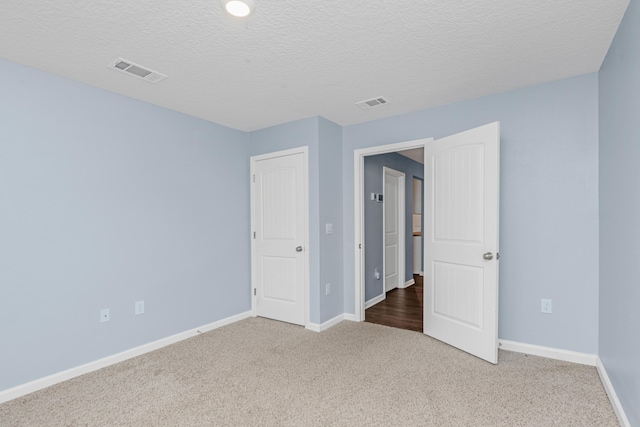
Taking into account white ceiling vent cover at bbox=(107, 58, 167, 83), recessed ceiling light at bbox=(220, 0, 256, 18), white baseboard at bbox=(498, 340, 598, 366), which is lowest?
white baseboard at bbox=(498, 340, 598, 366)

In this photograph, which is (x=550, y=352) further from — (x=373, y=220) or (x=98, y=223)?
(x=98, y=223)

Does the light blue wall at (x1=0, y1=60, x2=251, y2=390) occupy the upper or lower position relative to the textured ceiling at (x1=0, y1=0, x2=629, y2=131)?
lower

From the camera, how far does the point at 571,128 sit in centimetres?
273

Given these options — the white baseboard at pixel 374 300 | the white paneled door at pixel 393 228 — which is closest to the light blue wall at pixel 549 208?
the white baseboard at pixel 374 300

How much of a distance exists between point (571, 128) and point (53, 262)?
430cm

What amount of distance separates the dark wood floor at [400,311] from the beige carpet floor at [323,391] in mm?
654

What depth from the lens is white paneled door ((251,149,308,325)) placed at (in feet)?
12.5

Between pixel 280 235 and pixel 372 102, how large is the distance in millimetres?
1851

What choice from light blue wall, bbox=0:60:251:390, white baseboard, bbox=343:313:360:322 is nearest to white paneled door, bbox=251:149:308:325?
light blue wall, bbox=0:60:251:390

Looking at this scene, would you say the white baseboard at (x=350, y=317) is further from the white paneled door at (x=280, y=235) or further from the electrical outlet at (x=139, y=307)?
the electrical outlet at (x=139, y=307)

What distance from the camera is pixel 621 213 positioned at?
2027 mm

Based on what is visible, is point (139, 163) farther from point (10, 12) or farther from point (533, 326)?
point (533, 326)

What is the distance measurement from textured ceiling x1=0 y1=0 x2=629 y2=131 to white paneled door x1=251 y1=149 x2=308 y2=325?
1.03m

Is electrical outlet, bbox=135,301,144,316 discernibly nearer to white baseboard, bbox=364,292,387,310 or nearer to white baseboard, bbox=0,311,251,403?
white baseboard, bbox=0,311,251,403
